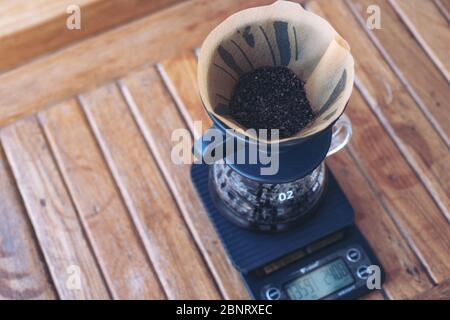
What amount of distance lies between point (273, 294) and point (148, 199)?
0.71ft

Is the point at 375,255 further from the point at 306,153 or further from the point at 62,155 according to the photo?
the point at 62,155

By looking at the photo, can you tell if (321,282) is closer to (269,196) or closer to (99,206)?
(269,196)

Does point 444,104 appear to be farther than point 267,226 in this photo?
Yes

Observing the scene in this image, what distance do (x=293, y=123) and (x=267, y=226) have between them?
Result: 215mm

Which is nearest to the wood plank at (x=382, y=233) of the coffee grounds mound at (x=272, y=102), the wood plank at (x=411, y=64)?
the wood plank at (x=411, y=64)

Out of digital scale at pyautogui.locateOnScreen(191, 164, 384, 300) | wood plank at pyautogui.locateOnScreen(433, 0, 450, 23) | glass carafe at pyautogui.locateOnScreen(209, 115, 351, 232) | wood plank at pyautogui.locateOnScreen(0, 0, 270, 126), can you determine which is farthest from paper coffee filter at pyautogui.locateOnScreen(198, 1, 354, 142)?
wood plank at pyautogui.locateOnScreen(433, 0, 450, 23)

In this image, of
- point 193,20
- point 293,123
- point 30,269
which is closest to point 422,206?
point 293,123

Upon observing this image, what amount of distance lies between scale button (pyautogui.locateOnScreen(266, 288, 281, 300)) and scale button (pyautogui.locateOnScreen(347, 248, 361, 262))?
0.10 m

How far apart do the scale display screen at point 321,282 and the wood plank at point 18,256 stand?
0.32m

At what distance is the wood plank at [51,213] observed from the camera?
0.80m

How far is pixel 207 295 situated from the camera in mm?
792

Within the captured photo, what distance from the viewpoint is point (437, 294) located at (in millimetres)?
784

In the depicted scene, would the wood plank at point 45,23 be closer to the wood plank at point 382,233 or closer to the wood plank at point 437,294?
the wood plank at point 382,233

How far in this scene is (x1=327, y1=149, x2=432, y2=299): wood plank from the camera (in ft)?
2.59
